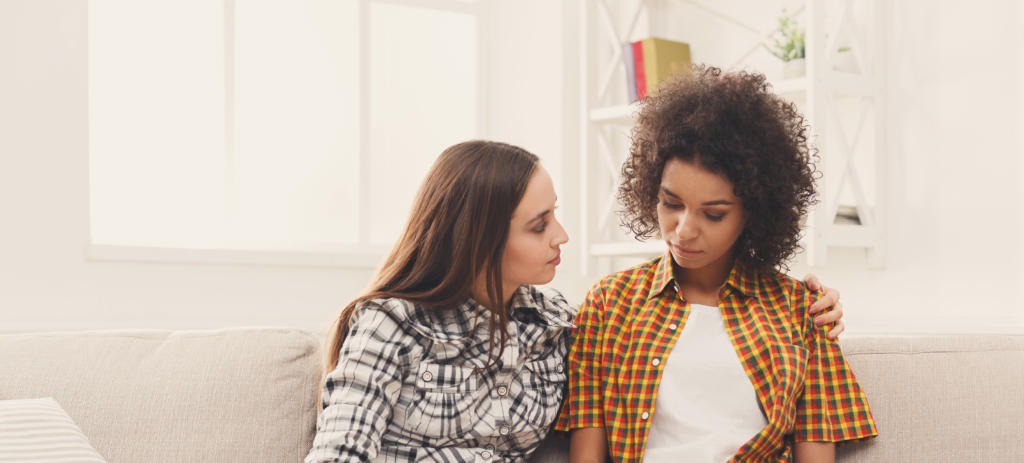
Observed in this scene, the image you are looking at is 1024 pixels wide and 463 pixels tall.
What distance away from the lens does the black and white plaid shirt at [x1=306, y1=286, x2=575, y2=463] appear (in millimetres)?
1417

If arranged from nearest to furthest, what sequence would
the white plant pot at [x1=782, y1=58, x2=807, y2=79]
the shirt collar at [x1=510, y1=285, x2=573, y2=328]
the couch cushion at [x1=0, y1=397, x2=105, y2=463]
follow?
the couch cushion at [x1=0, y1=397, x2=105, y2=463] → the shirt collar at [x1=510, y1=285, x2=573, y2=328] → the white plant pot at [x1=782, y1=58, x2=807, y2=79]

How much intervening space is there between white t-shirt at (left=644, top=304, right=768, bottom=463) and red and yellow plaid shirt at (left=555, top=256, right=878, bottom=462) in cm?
2

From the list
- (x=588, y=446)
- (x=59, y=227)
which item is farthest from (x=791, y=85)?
(x=59, y=227)

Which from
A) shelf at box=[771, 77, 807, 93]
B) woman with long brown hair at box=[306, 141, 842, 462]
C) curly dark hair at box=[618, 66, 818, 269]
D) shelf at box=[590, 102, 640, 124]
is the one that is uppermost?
shelf at box=[771, 77, 807, 93]

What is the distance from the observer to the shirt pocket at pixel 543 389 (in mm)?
1562

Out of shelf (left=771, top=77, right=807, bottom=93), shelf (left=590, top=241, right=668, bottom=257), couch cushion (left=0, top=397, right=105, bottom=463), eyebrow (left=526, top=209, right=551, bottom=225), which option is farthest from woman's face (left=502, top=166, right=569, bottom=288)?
shelf (left=590, top=241, right=668, bottom=257)

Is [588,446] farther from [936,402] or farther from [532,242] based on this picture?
[936,402]

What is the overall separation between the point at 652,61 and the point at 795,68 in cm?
50

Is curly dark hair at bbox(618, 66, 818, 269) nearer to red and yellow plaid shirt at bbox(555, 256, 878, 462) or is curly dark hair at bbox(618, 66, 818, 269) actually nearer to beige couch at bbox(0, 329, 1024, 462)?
red and yellow plaid shirt at bbox(555, 256, 878, 462)

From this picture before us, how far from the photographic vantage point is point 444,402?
1.50 meters

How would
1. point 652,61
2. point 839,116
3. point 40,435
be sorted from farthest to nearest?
point 652,61 → point 839,116 → point 40,435

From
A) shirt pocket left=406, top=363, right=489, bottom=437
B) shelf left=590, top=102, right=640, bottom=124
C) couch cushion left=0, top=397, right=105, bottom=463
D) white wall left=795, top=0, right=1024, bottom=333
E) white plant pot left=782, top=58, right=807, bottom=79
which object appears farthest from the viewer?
shelf left=590, top=102, right=640, bottom=124

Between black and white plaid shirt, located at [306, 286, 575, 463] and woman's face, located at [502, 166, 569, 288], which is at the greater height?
woman's face, located at [502, 166, 569, 288]

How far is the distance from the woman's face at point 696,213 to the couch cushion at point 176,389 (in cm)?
61
